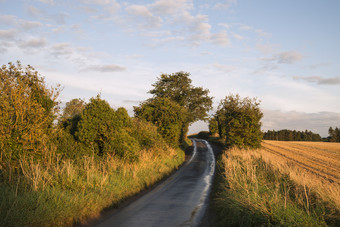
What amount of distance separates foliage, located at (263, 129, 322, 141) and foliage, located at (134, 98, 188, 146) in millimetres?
87546

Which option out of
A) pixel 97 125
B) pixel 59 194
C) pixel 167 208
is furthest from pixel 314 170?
pixel 59 194

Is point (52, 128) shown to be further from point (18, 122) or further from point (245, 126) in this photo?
point (245, 126)

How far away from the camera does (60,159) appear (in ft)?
46.3

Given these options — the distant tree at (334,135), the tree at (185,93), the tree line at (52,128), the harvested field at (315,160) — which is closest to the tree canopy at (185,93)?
the tree at (185,93)

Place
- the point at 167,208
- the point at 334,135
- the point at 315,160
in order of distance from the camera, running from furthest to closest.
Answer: the point at 334,135
the point at 315,160
the point at 167,208

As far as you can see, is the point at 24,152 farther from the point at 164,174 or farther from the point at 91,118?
the point at 164,174

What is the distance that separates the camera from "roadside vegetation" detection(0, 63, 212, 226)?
793 centimetres

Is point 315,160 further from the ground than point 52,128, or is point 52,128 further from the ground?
point 52,128

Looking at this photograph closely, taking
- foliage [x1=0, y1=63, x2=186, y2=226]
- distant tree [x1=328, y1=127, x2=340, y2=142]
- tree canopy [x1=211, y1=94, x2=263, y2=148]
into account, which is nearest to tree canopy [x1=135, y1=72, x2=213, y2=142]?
tree canopy [x1=211, y1=94, x2=263, y2=148]

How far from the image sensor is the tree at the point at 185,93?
5456cm

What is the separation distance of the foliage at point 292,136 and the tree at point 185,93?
208 ft

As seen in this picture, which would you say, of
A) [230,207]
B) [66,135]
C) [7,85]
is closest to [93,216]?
[230,207]

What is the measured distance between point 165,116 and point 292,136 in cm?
9366

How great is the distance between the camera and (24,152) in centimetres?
1154
